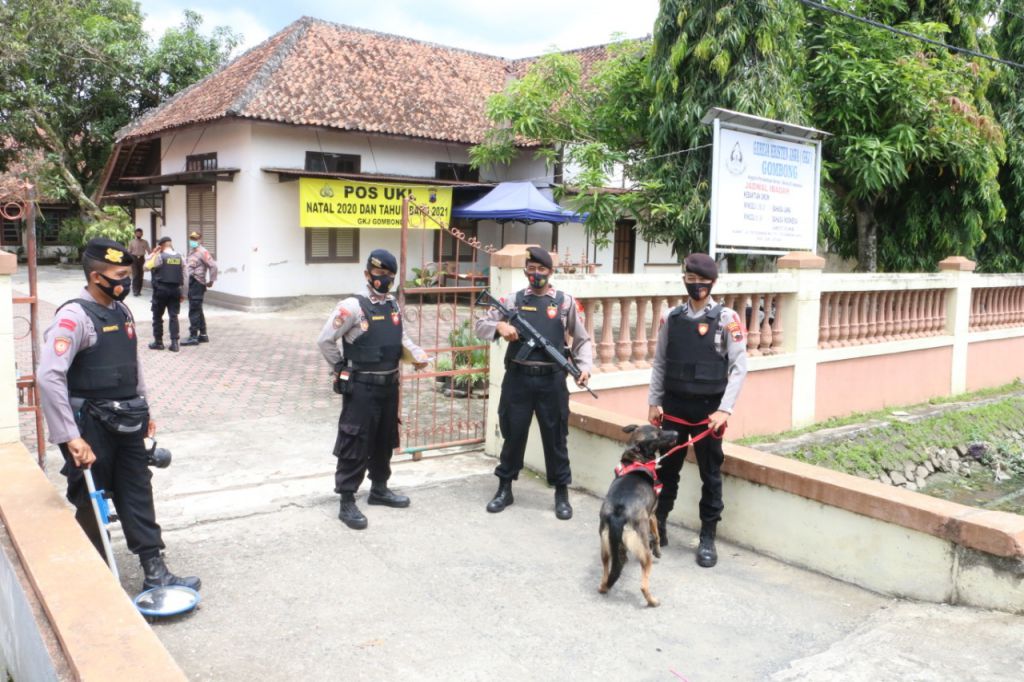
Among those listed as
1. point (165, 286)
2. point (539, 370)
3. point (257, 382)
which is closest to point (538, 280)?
point (539, 370)

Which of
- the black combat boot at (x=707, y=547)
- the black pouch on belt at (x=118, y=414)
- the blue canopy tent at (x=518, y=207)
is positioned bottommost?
the black combat boot at (x=707, y=547)

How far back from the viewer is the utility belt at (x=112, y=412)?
12.5 feet

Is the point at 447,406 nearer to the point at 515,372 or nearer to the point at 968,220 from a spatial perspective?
the point at 515,372

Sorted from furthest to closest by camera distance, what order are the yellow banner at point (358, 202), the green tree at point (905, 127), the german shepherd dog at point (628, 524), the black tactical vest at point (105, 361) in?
the yellow banner at point (358, 202) < the green tree at point (905, 127) < the german shepherd dog at point (628, 524) < the black tactical vest at point (105, 361)

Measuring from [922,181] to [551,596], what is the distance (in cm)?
1032

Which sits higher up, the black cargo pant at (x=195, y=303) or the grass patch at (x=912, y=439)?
the black cargo pant at (x=195, y=303)

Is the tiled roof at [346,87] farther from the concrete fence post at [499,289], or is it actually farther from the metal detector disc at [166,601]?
the metal detector disc at [166,601]

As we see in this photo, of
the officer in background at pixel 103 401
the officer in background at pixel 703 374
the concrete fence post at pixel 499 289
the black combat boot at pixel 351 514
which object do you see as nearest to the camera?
the officer in background at pixel 103 401

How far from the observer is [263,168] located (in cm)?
1695

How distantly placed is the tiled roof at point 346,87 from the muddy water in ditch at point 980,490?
13.0m

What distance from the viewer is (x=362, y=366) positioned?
504cm

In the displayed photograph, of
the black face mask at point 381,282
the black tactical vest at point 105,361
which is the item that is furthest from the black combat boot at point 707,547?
the black tactical vest at point 105,361

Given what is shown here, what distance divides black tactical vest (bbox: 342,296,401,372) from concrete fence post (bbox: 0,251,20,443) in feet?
6.75

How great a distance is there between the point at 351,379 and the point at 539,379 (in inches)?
46.1
